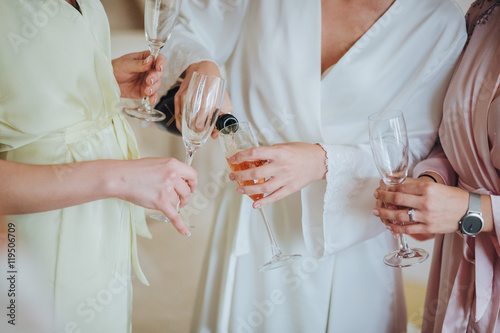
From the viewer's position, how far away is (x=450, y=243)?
850 mm

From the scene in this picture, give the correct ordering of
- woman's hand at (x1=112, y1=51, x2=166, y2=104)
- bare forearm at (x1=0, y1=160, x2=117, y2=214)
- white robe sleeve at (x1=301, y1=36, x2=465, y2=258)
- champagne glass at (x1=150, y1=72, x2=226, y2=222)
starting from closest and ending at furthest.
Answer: bare forearm at (x1=0, y1=160, x2=117, y2=214) → champagne glass at (x1=150, y1=72, x2=226, y2=222) → woman's hand at (x1=112, y1=51, x2=166, y2=104) → white robe sleeve at (x1=301, y1=36, x2=465, y2=258)

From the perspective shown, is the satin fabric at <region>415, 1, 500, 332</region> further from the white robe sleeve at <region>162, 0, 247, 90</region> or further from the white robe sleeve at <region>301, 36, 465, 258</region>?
the white robe sleeve at <region>162, 0, 247, 90</region>

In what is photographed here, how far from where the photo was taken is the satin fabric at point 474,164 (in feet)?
2.44

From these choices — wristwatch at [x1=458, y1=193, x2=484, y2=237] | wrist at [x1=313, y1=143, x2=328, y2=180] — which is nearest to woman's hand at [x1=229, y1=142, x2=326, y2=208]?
wrist at [x1=313, y1=143, x2=328, y2=180]

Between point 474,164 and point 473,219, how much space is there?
0.37 feet

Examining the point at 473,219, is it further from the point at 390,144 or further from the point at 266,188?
the point at 266,188

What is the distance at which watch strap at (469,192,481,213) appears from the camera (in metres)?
0.70

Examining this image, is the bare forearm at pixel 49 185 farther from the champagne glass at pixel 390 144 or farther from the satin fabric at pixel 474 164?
the satin fabric at pixel 474 164

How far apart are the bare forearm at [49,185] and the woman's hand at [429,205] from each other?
1.41 feet

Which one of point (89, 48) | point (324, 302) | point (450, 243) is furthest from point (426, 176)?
point (89, 48)

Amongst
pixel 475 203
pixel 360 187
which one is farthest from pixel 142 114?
pixel 475 203

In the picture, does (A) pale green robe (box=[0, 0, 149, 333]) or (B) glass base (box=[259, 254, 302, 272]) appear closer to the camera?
(A) pale green robe (box=[0, 0, 149, 333])

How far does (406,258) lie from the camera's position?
2.51 feet

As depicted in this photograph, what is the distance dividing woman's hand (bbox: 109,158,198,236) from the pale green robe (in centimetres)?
6
